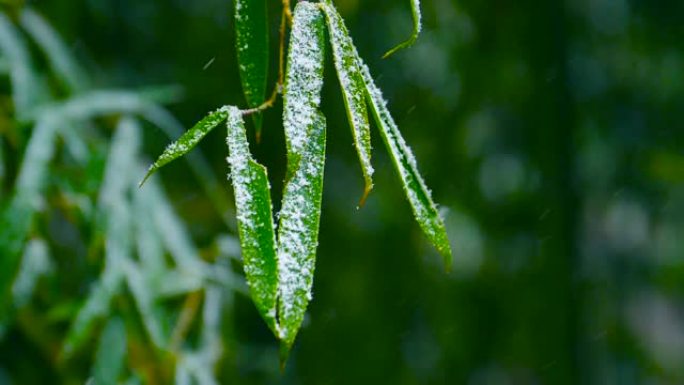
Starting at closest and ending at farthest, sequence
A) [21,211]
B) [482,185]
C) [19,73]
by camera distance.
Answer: [21,211] → [19,73] → [482,185]

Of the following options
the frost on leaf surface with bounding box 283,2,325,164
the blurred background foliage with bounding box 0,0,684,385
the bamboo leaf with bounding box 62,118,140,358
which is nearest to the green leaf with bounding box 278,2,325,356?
the frost on leaf surface with bounding box 283,2,325,164

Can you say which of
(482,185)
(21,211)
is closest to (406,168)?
(21,211)

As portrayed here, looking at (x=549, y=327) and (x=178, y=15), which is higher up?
(x=178, y=15)

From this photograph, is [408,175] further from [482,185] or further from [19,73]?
[482,185]

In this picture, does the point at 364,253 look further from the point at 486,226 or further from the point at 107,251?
the point at 107,251

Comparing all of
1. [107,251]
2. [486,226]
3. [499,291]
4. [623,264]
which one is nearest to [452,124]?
[486,226]

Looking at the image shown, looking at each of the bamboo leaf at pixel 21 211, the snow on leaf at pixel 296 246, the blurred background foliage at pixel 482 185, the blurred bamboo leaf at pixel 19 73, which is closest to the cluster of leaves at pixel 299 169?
the snow on leaf at pixel 296 246
